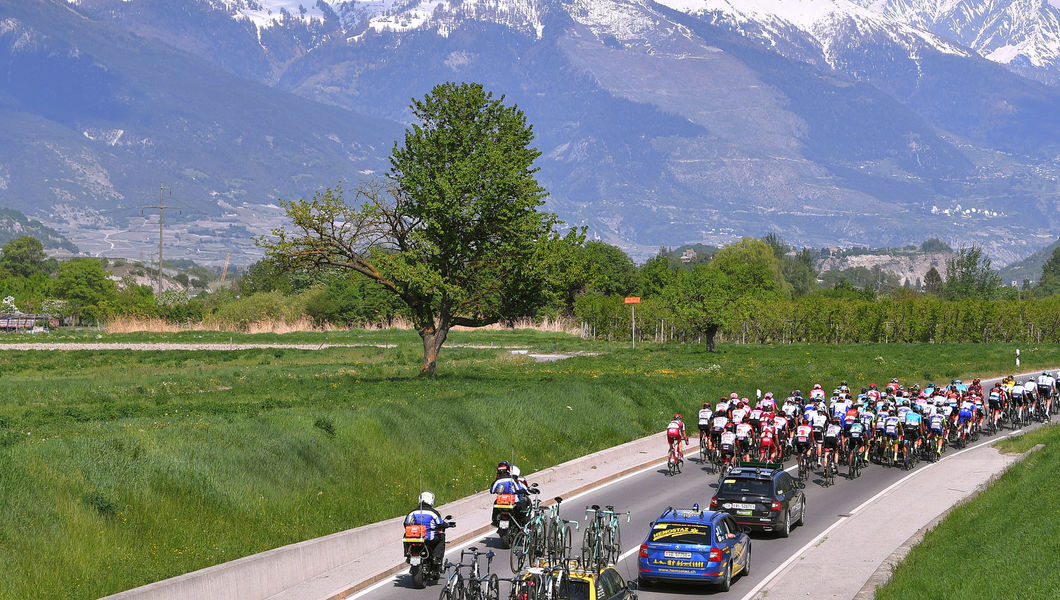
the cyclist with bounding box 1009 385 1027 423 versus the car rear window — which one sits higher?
the cyclist with bounding box 1009 385 1027 423

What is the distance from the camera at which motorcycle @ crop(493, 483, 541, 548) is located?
2328cm

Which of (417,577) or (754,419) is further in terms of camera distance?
(754,419)

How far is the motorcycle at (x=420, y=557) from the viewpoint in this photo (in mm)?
20281

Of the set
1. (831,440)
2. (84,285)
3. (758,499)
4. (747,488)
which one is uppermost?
(84,285)

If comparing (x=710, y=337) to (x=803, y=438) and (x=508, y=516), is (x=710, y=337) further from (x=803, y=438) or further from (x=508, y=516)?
(x=508, y=516)

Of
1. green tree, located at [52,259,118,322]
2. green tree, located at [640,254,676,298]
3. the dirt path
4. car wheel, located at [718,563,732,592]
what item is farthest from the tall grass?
car wheel, located at [718,563,732,592]

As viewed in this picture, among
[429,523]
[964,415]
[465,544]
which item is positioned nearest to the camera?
[429,523]

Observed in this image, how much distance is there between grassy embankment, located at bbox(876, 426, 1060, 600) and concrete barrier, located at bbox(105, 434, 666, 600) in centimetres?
981

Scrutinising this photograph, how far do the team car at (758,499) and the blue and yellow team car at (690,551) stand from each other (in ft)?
13.3

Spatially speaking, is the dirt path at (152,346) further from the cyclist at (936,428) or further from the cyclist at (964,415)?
the cyclist at (936,428)

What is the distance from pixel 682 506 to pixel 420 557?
10.5 metres

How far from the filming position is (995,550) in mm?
20281

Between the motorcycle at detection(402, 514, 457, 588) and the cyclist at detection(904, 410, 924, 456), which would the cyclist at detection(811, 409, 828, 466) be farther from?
the motorcycle at detection(402, 514, 457, 588)

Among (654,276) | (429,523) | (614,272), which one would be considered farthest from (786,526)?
(654,276)
